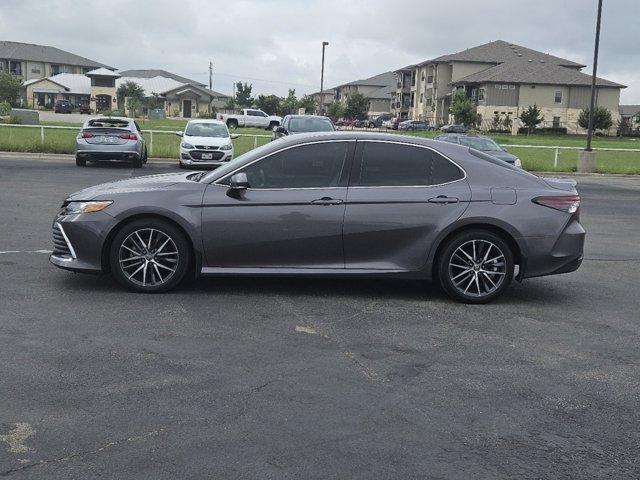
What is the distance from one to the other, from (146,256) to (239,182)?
1.11m

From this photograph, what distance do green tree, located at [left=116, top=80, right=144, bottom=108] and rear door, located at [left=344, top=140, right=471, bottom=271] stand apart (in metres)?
102

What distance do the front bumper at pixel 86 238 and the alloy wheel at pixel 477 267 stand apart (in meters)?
3.22

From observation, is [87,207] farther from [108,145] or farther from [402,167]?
[108,145]

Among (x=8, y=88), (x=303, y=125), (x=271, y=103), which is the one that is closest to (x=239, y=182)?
(x=303, y=125)

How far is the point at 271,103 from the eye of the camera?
12788cm

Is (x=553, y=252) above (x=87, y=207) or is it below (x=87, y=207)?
below

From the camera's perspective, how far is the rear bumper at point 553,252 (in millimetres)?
7715

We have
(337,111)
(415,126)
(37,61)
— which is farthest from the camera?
(37,61)

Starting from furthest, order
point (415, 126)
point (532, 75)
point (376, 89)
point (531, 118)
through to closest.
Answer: point (376, 89)
point (532, 75)
point (415, 126)
point (531, 118)

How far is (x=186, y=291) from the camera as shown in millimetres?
7809

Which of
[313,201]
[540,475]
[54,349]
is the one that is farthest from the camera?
[313,201]

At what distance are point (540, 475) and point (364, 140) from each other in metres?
4.50

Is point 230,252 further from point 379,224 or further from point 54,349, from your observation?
point 54,349

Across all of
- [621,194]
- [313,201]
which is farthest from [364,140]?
[621,194]
